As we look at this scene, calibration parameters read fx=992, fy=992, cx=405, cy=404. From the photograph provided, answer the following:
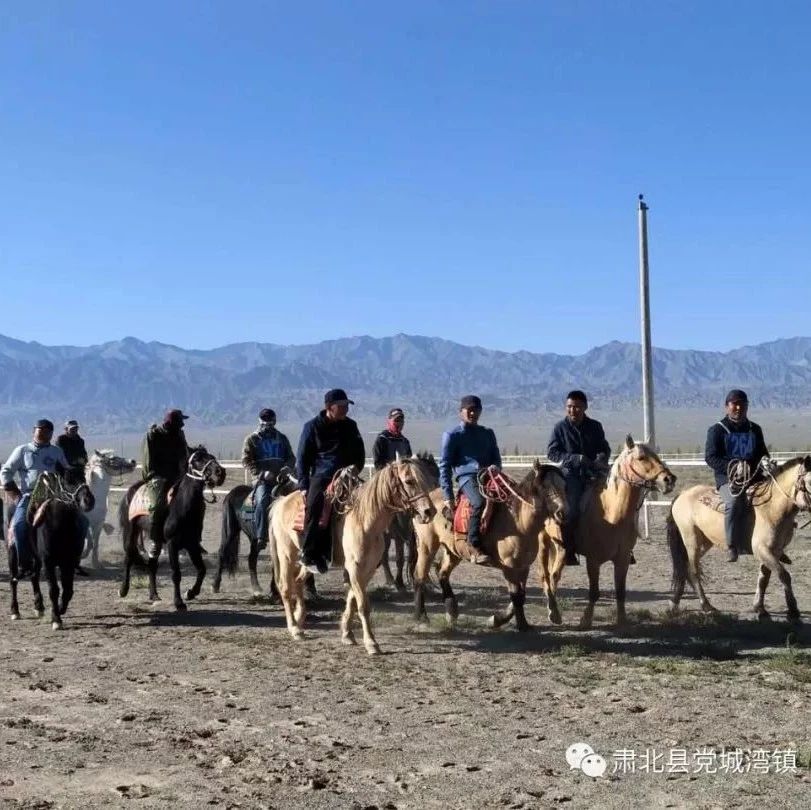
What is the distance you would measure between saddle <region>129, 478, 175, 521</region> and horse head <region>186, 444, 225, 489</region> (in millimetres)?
486

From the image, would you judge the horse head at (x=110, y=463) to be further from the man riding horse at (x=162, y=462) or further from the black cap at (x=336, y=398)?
the black cap at (x=336, y=398)

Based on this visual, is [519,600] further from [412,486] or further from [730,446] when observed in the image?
[730,446]

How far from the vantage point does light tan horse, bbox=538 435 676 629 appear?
993cm

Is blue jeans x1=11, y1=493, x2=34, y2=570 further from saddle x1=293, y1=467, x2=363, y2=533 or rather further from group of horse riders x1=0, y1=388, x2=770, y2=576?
saddle x1=293, y1=467, x2=363, y2=533

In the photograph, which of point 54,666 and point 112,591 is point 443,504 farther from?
point 112,591

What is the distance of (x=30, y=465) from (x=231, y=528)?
2.86 m

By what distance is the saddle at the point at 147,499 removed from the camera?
12.4 metres

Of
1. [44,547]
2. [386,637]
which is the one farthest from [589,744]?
[44,547]

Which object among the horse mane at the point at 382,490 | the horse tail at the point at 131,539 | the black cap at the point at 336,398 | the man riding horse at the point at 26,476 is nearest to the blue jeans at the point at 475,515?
the horse mane at the point at 382,490

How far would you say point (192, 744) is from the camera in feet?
21.2

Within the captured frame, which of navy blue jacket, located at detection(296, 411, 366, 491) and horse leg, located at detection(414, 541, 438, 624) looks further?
horse leg, located at detection(414, 541, 438, 624)

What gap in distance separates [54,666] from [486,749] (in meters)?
4.60

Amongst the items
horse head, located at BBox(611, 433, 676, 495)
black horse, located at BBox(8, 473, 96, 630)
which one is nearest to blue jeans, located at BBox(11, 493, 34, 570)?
black horse, located at BBox(8, 473, 96, 630)

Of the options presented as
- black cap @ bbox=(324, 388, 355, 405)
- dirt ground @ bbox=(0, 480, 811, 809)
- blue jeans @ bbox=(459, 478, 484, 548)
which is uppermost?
black cap @ bbox=(324, 388, 355, 405)
